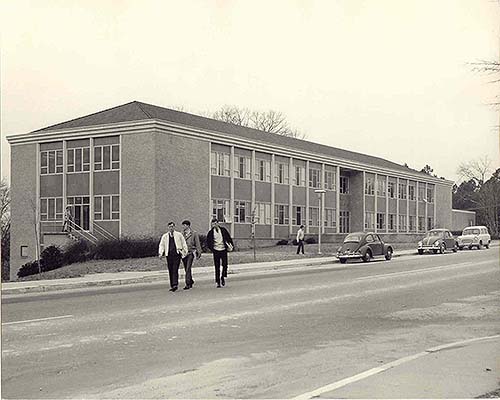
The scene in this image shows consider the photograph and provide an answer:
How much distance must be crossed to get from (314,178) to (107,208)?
23.2 m

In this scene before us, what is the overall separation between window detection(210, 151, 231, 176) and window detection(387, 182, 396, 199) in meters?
31.0

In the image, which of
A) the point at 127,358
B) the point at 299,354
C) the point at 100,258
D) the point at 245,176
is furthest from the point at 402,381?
the point at 245,176

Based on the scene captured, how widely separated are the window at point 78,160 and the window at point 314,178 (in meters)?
22.5

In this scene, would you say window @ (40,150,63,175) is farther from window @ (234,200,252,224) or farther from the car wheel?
the car wheel

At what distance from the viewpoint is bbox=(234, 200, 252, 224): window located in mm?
54969

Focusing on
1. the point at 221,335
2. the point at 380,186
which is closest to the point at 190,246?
the point at 221,335

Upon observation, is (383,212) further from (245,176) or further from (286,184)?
(245,176)

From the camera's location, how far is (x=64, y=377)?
749 centimetres

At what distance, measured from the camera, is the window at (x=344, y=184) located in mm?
72938

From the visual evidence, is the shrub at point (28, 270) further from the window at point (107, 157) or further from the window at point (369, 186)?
the window at point (369, 186)

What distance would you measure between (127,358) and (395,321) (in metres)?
5.71

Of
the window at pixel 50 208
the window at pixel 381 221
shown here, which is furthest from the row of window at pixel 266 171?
the window at pixel 50 208

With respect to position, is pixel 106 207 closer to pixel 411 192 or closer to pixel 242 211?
pixel 242 211

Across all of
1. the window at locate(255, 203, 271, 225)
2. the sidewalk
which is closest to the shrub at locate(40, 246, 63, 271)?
the sidewalk
